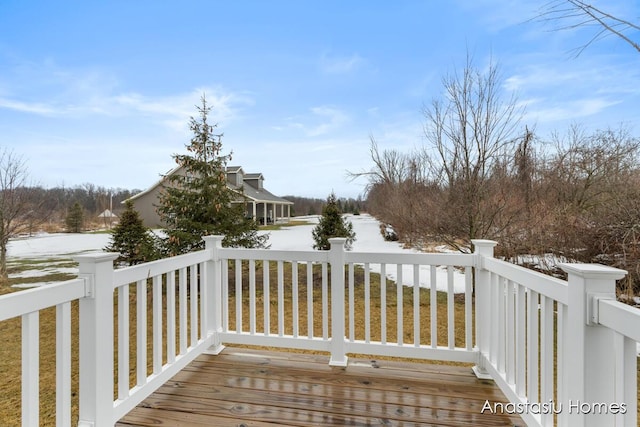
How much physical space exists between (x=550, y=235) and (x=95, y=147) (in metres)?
9.60

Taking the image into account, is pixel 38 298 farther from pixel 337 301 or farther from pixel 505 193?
pixel 505 193

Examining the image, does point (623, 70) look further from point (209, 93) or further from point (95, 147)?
point (95, 147)

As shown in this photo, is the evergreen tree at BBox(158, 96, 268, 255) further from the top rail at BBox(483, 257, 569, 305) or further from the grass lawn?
the top rail at BBox(483, 257, 569, 305)

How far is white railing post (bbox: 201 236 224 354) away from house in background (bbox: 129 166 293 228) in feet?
10.2

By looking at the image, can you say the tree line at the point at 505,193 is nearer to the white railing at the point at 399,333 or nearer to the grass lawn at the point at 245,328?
the grass lawn at the point at 245,328

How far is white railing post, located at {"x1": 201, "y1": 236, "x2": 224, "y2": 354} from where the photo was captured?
2.74 meters

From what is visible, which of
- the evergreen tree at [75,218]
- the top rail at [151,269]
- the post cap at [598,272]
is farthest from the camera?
the evergreen tree at [75,218]

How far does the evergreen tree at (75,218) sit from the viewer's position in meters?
8.37

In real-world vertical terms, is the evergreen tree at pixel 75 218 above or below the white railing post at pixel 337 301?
above

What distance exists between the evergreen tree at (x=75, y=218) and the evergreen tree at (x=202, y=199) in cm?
466

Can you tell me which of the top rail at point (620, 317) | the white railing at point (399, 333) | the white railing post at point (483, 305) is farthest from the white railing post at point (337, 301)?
the top rail at point (620, 317)

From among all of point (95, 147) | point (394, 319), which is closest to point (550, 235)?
point (394, 319)

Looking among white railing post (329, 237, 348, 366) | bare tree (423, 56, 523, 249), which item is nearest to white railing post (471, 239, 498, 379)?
white railing post (329, 237, 348, 366)

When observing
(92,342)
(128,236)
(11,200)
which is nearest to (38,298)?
(92,342)
